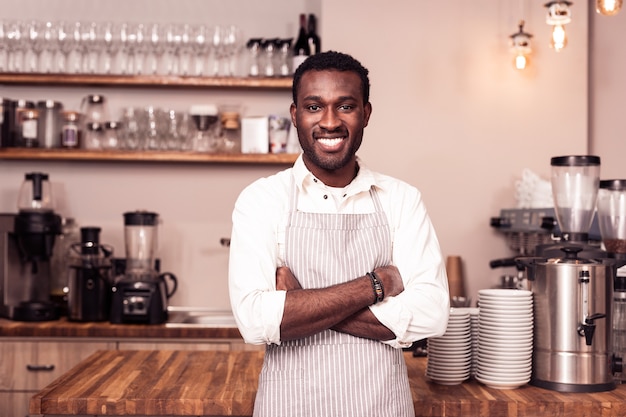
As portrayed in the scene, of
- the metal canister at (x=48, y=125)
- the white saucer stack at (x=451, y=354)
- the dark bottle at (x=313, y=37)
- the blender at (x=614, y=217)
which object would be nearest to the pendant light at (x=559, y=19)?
the blender at (x=614, y=217)

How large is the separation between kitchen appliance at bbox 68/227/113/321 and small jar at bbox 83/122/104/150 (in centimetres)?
51

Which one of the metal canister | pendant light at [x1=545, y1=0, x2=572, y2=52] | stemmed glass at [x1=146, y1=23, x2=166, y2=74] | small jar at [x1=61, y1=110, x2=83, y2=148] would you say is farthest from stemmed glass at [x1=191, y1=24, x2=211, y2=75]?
pendant light at [x1=545, y1=0, x2=572, y2=52]

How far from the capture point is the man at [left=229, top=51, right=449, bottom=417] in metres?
1.85

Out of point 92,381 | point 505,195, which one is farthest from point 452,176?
point 92,381

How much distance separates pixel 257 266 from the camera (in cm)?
188

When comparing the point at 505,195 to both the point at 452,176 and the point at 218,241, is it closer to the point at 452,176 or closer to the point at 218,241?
the point at 452,176

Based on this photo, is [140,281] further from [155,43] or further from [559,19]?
[559,19]

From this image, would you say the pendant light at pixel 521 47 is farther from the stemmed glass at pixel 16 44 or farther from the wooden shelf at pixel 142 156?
the stemmed glass at pixel 16 44

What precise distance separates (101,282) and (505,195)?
210cm

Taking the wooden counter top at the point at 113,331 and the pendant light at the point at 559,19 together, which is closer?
the pendant light at the point at 559,19

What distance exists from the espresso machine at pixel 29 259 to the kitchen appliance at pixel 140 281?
348mm

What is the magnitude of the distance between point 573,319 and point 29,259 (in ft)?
8.81

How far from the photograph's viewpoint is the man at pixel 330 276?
1.85 metres

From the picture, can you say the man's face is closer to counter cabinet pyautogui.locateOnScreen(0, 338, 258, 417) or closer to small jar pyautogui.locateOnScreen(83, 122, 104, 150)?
counter cabinet pyautogui.locateOnScreen(0, 338, 258, 417)
